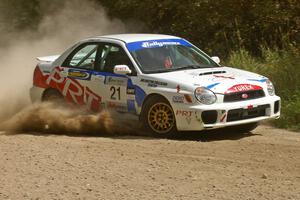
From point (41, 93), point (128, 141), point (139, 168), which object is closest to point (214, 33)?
point (41, 93)

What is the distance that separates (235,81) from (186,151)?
1.58 m

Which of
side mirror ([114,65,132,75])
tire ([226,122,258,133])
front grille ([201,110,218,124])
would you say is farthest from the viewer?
tire ([226,122,258,133])

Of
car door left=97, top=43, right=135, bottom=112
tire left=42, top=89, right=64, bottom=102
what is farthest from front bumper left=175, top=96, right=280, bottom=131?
tire left=42, top=89, right=64, bottom=102

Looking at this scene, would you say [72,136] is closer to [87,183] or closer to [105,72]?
[105,72]

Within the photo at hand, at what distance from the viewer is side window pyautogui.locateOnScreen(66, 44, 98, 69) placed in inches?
425

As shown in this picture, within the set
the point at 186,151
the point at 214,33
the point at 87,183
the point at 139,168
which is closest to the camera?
the point at 87,183

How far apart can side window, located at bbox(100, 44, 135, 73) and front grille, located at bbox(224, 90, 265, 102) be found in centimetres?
168

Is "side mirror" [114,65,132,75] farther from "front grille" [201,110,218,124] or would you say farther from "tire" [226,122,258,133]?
"tire" [226,122,258,133]

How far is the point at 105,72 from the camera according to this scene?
34.3 ft

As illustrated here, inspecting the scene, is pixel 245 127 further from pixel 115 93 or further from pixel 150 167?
pixel 150 167

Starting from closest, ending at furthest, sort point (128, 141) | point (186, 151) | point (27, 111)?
point (186, 151) → point (128, 141) → point (27, 111)

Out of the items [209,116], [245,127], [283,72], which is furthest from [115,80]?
[283,72]

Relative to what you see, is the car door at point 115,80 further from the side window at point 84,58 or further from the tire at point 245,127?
the tire at point 245,127

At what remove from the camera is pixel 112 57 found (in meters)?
10.6
